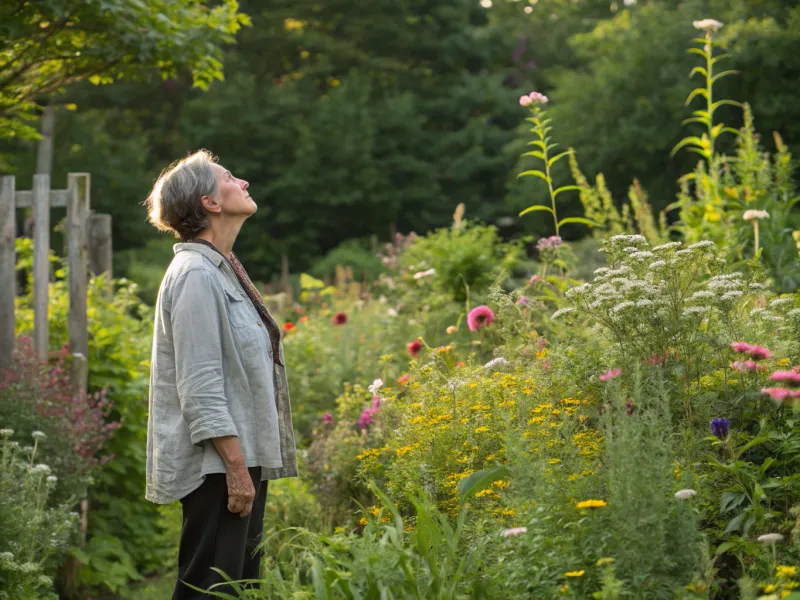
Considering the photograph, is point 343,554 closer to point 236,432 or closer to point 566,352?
point 236,432

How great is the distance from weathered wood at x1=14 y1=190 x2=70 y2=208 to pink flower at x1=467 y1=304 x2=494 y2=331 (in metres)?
2.51

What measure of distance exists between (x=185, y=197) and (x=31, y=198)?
280 centimetres

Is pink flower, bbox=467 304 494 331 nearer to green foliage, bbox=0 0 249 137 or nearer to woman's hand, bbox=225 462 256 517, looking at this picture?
green foliage, bbox=0 0 249 137

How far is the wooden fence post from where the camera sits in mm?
5496

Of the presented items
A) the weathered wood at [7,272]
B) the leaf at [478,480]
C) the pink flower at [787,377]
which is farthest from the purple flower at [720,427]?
the weathered wood at [7,272]

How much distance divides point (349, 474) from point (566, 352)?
1.61 m

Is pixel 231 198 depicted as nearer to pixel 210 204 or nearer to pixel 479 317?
pixel 210 204

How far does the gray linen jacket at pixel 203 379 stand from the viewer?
293 cm

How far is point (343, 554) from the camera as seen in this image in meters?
2.82

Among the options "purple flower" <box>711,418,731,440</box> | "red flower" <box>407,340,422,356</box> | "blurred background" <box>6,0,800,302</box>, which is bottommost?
"purple flower" <box>711,418,731,440</box>

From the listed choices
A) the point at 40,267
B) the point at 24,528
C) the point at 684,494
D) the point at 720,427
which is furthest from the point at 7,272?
the point at 684,494

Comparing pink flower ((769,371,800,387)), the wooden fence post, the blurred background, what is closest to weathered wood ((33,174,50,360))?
the wooden fence post

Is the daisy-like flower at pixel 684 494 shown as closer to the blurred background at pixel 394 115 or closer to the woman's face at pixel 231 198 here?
the woman's face at pixel 231 198

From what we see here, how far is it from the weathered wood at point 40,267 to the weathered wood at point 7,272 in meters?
0.24
